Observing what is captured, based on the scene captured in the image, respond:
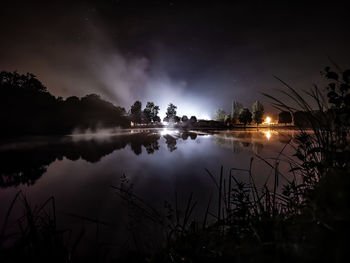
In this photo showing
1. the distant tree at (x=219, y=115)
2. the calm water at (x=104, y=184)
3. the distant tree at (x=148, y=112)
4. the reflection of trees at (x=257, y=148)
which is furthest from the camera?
the distant tree at (x=148, y=112)

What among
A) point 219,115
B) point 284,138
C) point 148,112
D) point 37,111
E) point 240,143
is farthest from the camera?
point 148,112

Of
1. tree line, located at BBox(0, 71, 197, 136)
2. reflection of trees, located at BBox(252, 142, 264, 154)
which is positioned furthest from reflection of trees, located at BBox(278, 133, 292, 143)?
tree line, located at BBox(0, 71, 197, 136)

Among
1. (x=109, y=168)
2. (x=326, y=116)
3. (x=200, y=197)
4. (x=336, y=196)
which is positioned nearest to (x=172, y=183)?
(x=200, y=197)

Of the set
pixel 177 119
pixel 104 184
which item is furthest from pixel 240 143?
pixel 177 119

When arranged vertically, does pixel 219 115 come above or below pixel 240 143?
above

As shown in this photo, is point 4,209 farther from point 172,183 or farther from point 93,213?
point 172,183

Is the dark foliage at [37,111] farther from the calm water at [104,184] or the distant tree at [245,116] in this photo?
the distant tree at [245,116]

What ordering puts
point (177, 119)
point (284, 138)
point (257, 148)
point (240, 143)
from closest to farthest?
point (257, 148), point (240, 143), point (284, 138), point (177, 119)

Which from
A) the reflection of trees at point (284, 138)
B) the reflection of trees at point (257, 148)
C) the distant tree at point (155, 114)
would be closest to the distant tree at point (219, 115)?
the distant tree at point (155, 114)

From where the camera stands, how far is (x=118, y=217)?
10.5 feet

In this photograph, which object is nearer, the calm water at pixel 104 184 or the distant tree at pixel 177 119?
the calm water at pixel 104 184

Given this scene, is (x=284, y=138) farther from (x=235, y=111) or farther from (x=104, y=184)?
(x=235, y=111)

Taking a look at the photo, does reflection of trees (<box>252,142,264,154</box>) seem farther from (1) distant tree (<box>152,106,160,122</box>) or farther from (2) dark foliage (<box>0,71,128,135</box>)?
(1) distant tree (<box>152,106,160,122</box>)

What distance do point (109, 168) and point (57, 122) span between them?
102 ft
